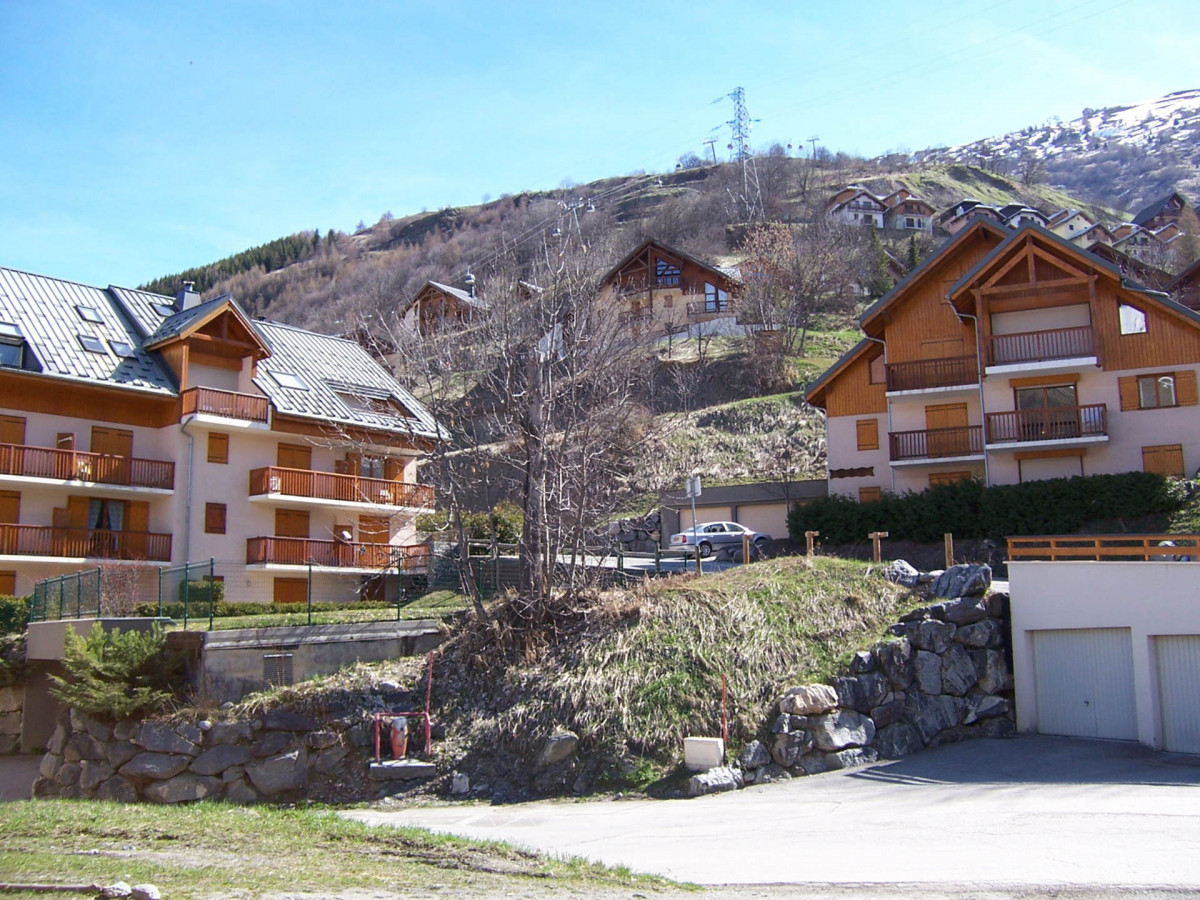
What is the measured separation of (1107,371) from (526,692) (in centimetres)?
2451

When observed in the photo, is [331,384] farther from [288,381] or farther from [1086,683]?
[1086,683]

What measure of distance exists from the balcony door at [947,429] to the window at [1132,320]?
18.7 ft

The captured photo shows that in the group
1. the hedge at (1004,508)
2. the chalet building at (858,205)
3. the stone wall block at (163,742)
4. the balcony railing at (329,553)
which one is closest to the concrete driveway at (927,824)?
the stone wall block at (163,742)

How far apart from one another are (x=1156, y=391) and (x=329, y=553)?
27.6 meters

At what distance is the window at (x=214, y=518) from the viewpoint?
3394 cm

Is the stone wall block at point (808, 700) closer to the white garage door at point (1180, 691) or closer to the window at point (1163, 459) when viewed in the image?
the white garage door at point (1180, 691)

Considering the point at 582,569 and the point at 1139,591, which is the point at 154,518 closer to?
the point at 582,569

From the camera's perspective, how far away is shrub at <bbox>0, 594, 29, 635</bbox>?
27.6 m

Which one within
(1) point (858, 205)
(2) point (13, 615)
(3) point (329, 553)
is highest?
(1) point (858, 205)

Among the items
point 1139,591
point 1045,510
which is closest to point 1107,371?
point 1045,510

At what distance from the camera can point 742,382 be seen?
58219mm

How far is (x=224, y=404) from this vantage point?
34.2m

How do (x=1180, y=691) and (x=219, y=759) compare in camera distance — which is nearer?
(x=1180, y=691)

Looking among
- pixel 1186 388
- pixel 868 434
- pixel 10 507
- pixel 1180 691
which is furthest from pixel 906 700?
pixel 10 507
